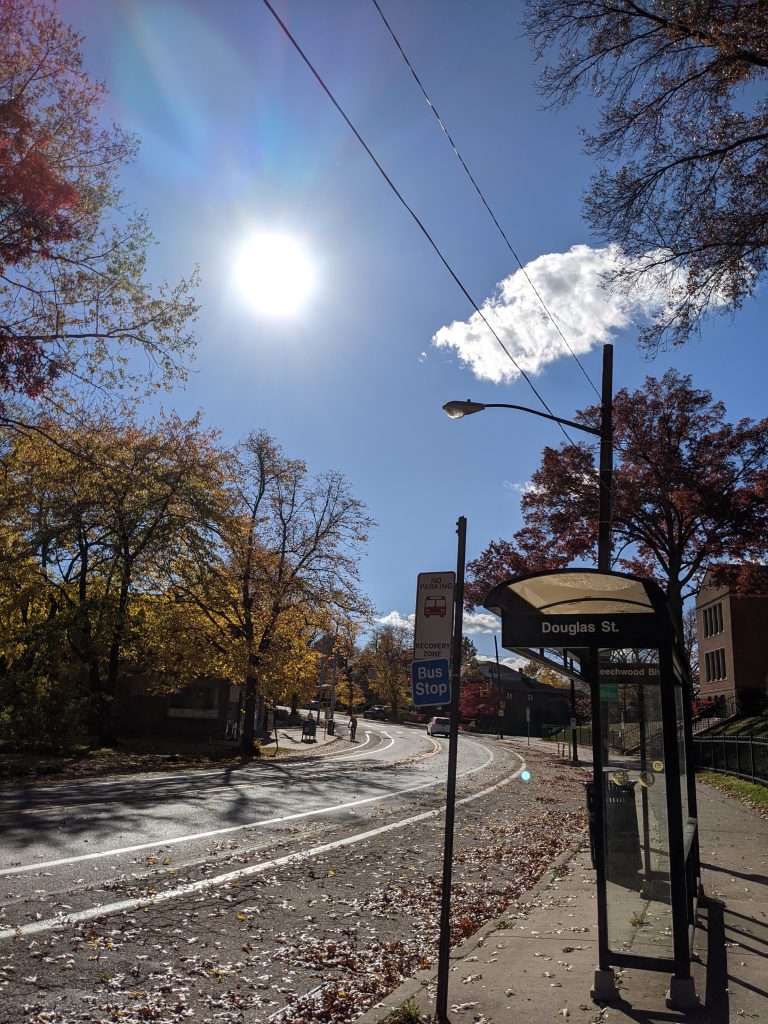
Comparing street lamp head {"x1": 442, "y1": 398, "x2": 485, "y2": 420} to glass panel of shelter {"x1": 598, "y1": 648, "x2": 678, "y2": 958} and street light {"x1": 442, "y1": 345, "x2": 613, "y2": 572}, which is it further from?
glass panel of shelter {"x1": 598, "y1": 648, "x2": 678, "y2": 958}

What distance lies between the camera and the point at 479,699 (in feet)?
267

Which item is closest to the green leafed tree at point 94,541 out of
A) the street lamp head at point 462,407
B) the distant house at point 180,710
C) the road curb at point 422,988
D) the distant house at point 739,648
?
the distant house at point 180,710

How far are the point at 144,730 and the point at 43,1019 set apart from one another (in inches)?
1442

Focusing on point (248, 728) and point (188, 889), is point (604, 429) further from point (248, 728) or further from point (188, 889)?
point (248, 728)

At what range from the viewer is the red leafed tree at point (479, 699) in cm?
7994

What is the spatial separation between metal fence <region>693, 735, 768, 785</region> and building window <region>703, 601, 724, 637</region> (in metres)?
19.4

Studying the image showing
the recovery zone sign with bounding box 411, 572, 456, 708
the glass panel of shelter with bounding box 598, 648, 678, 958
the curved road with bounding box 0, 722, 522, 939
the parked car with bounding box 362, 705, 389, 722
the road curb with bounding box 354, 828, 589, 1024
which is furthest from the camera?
the parked car with bounding box 362, 705, 389, 722

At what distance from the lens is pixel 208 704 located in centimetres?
Result: 4116

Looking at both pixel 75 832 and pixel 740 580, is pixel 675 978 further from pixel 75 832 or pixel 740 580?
pixel 740 580

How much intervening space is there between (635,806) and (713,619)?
4790 cm

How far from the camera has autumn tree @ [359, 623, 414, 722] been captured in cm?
9019

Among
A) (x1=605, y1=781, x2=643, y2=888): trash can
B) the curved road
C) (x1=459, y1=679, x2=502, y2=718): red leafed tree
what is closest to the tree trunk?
the curved road

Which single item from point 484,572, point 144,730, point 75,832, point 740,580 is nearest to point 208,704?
point 144,730

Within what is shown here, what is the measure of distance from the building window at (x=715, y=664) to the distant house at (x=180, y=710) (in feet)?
98.9
